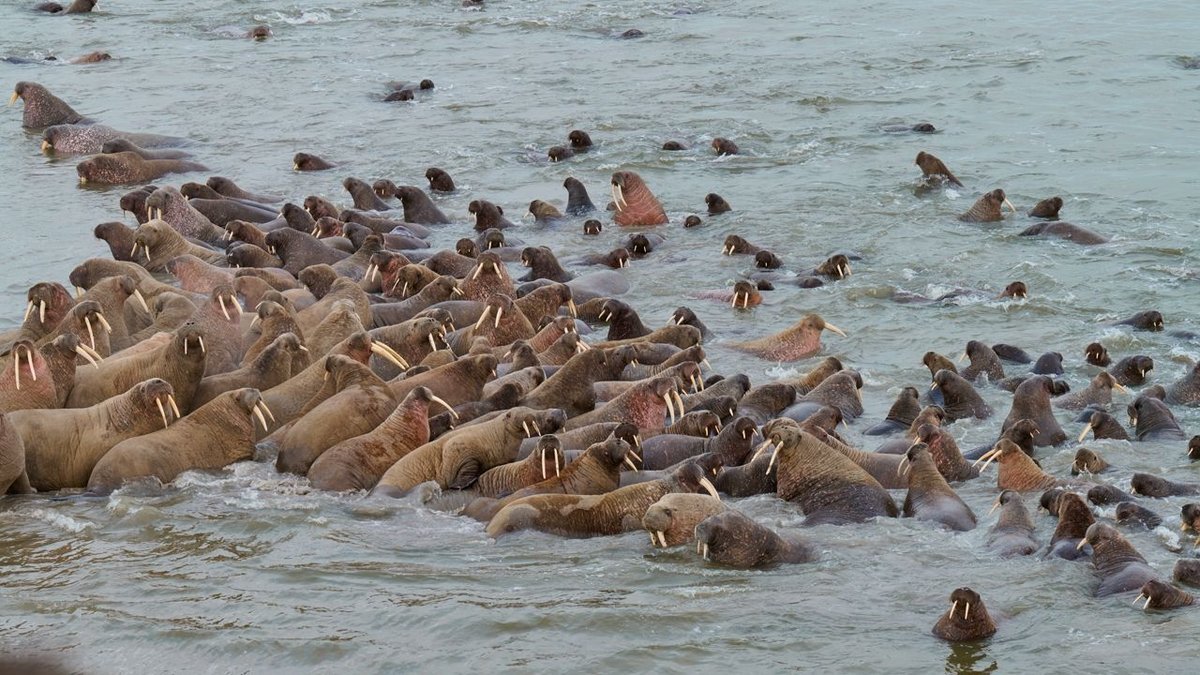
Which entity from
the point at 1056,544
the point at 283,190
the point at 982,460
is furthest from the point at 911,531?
the point at 283,190

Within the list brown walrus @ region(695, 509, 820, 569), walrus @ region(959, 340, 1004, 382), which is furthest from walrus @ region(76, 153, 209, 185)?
brown walrus @ region(695, 509, 820, 569)

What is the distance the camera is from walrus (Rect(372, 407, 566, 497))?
928 cm

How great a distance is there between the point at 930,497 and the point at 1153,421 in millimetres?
2655

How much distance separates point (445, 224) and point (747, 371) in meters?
5.40

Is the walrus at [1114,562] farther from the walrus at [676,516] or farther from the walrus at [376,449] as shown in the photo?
the walrus at [376,449]

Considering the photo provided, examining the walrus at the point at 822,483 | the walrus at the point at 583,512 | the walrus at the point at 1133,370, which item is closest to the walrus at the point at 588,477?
the walrus at the point at 583,512

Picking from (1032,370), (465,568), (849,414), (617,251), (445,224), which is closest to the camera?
(465,568)

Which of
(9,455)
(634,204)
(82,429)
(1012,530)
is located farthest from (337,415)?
(634,204)

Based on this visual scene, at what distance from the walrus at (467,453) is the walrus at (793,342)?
10.9 ft

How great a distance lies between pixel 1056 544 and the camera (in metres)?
8.25

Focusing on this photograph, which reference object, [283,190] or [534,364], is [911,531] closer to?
[534,364]

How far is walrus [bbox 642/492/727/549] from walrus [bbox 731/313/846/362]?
4.35 meters

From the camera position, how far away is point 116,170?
18.4 metres

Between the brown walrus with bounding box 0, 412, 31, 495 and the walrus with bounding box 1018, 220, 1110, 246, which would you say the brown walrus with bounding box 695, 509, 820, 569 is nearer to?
the brown walrus with bounding box 0, 412, 31, 495
